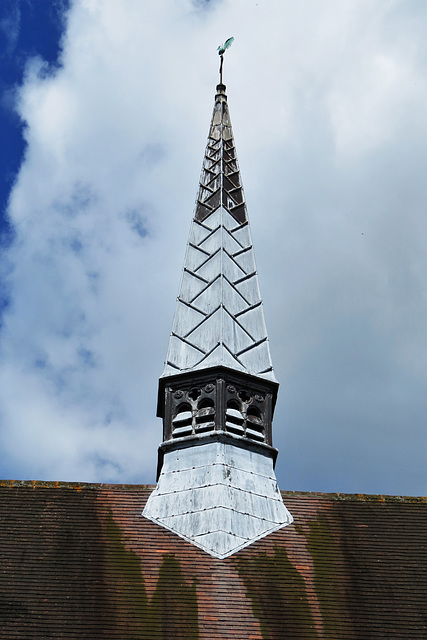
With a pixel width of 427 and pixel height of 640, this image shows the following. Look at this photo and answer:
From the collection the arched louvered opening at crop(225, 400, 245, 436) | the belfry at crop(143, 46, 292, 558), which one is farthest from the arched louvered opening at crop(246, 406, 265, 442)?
the arched louvered opening at crop(225, 400, 245, 436)

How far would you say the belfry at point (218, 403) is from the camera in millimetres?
16375

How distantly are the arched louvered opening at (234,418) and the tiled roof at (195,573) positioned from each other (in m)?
1.68

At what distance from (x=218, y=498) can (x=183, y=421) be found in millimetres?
2182

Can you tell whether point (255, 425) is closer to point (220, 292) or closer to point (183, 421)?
point (183, 421)

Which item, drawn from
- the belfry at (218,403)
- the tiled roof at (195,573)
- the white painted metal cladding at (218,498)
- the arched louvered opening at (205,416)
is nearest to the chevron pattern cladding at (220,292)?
the belfry at (218,403)

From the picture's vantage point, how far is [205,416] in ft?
58.9

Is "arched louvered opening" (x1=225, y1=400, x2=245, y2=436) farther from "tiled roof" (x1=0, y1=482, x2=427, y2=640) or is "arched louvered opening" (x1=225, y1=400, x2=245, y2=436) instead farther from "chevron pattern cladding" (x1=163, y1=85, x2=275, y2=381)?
"tiled roof" (x1=0, y1=482, x2=427, y2=640)

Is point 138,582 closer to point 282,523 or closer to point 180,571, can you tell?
point 180,571

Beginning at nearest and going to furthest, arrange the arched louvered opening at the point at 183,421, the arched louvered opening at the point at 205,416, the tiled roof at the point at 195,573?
the tiled roof at the point at 195,573 < the arched louvered opening at the point at 205,416 < the arched louvered opening at the point at 183,421

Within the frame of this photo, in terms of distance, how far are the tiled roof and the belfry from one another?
46 centimetres

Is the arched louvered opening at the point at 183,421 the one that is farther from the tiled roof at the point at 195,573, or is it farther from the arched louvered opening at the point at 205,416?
the tiled roof at the point at 195,573

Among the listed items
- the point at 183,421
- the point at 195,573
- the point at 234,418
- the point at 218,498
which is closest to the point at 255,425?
the point at 234,418

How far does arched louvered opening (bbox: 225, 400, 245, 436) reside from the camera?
1775 cm

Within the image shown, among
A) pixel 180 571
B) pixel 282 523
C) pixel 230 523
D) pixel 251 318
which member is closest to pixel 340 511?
pixel 282 523
